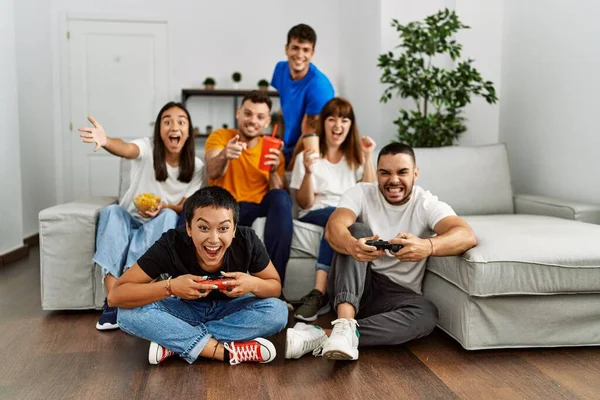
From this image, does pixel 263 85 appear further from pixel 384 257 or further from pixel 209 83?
pixel 384 257

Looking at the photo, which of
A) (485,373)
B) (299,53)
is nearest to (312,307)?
(485,373)

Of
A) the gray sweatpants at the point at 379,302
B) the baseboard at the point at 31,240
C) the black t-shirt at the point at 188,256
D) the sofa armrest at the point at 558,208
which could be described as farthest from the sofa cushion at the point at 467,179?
the baseboard at the point at 31,240

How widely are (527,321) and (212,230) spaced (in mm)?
1250

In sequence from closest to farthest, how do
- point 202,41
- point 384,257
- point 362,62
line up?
point 384,257, point 362,62, point 202,41

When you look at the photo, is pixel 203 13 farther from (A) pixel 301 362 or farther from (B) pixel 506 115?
(A) pixel 301 362

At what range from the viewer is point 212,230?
211cm

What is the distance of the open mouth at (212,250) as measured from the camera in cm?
213

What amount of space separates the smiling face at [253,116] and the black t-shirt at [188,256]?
93 cm

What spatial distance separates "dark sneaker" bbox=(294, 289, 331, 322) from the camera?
278cm

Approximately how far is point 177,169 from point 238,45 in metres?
3.29

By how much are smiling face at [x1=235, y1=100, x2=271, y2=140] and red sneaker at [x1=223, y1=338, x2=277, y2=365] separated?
125 cm

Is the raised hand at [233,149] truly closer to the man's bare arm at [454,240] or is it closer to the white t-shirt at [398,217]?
the white t-shirt at [398,217]

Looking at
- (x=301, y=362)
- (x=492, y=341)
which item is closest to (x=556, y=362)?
(x=492, y=341)

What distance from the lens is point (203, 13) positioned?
19.8ft
